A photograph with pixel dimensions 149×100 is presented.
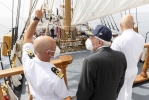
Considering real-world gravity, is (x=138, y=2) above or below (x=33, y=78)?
above

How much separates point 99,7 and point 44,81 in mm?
1916

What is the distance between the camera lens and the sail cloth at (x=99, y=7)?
102 inches

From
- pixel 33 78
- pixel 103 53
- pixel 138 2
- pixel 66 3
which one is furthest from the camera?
pixel 66 3

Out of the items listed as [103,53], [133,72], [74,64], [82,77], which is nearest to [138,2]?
[133,72]

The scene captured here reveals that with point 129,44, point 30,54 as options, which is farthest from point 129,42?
point 30,54

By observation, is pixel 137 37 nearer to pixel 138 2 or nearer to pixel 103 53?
pixel 138 2

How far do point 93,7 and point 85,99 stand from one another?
179 centimetres

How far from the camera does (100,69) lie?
1464mm

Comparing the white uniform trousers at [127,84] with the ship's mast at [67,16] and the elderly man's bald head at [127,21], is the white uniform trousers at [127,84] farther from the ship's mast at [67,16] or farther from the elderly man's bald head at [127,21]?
the ship's mast at [67,16]

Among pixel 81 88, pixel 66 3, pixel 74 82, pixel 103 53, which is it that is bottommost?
pixel 74 82

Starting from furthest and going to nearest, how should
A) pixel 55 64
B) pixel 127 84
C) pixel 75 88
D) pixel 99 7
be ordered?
pixel 75 88 → pixel 99 7 → pixel 127 84 → pixel 55 64

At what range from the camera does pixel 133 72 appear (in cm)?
236

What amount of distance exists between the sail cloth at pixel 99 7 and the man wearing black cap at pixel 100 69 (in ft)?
3.97

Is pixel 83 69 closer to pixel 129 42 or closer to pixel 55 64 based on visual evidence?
pixel 55 64
